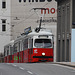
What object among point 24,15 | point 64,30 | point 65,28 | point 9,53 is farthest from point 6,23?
point 65,28

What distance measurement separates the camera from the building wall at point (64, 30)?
148ft

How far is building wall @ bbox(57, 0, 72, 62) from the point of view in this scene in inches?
1779

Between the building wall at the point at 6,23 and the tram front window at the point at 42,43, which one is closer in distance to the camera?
the tram front window at the point at 42,43

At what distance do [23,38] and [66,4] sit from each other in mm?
7057

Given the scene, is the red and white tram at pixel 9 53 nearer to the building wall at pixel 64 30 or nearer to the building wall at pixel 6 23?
the building wall at pixel 64 30

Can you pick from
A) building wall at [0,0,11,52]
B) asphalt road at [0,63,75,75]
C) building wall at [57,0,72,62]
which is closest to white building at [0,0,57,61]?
building wall at [0,0,11,52]

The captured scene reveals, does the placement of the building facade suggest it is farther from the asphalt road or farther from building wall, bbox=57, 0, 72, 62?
the asphalt road

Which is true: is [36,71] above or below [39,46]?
below

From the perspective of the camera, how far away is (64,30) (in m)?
47.4

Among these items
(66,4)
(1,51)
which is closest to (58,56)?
(66,4)

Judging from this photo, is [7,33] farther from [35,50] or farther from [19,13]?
[35,50]

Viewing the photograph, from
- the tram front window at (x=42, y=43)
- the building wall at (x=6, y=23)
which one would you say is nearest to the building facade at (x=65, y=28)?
the tram front window at (x=42, y=43)

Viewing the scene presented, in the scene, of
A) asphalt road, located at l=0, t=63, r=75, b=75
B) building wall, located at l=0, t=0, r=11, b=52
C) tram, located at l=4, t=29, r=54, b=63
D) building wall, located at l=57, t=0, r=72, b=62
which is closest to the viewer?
asphalt road, located at l=0, t=63, r=75, b=75

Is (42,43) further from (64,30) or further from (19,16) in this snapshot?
(19,16)
